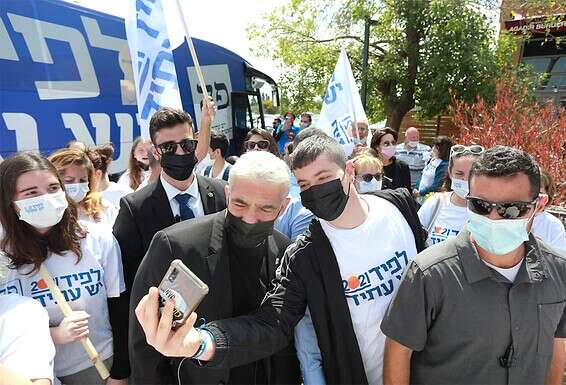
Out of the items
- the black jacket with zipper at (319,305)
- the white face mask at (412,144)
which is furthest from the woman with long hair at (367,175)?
the white face mask at (412,144)

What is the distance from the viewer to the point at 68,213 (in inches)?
90.4

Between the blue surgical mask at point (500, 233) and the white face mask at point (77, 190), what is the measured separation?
2.50 m

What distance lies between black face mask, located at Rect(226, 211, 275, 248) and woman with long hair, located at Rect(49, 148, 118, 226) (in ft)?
4.77

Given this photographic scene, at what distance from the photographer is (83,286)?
85.4 inches

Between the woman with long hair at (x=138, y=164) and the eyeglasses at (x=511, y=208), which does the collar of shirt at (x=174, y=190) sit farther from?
the woman with long hair at (x=138, y=164)

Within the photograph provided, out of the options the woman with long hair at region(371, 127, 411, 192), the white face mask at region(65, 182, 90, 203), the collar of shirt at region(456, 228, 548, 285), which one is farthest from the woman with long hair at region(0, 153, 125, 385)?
the woman with long hair at region(371, 127, 411, 192)

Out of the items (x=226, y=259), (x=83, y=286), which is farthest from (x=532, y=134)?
(x=83, y=286)

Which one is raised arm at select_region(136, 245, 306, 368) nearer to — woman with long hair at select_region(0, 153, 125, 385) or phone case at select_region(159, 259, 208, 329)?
phone case at select_region(159, 259, 208, 329)

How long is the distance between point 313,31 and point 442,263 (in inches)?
633

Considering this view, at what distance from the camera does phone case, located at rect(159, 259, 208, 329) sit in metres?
1.27

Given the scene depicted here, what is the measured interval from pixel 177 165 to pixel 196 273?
1.00m

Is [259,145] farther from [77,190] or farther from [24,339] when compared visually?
[24,339]

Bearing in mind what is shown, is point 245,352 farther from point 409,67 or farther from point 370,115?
point 370,115

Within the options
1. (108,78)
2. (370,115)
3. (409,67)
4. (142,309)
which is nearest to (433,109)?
(409,67)
